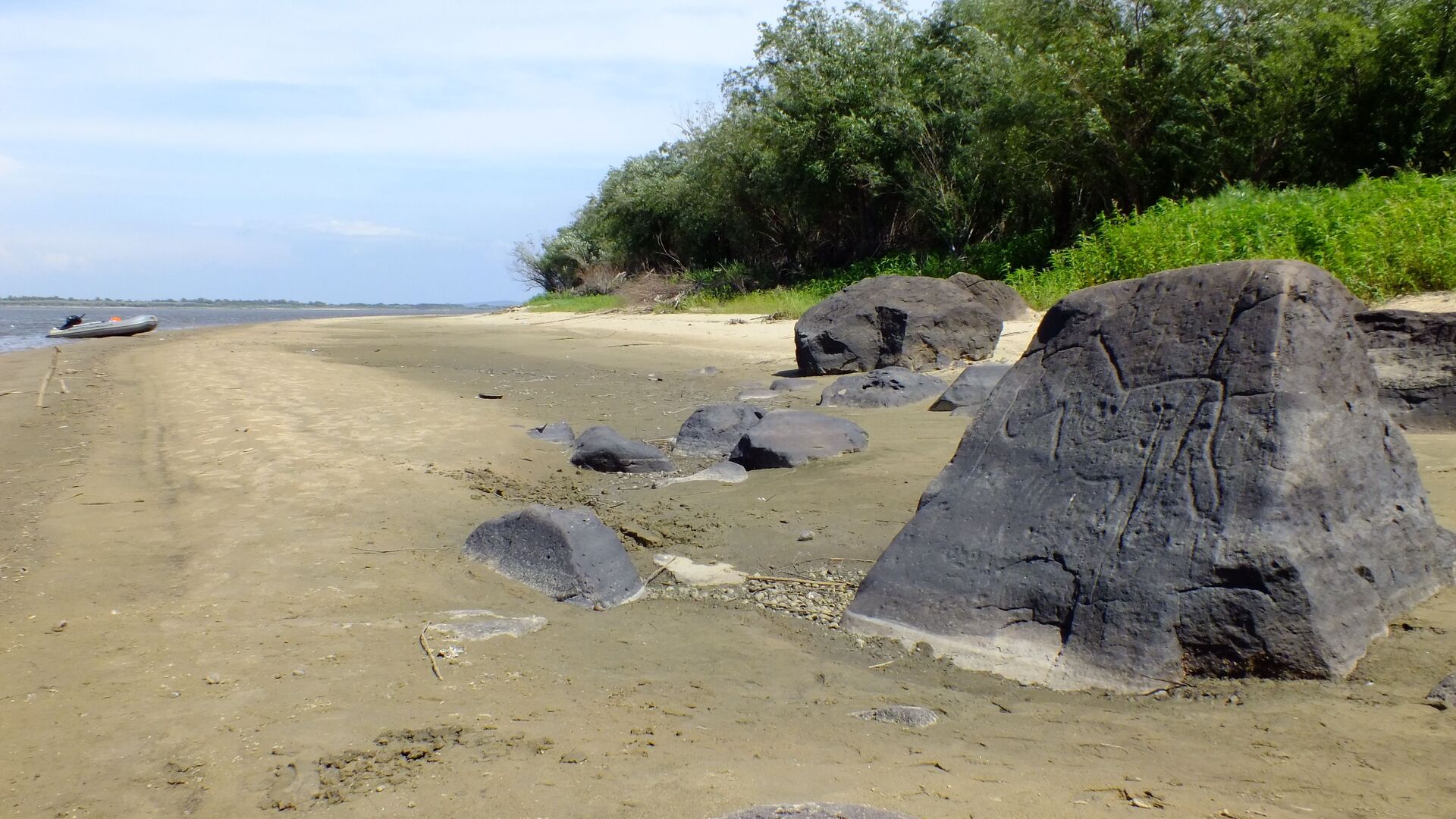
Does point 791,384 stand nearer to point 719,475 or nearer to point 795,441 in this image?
point 795,441

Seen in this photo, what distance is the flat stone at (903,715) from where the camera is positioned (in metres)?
2.95

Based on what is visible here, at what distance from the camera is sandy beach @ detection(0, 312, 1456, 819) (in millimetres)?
2479

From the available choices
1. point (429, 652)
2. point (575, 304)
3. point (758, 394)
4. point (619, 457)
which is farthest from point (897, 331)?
point (575, 304)

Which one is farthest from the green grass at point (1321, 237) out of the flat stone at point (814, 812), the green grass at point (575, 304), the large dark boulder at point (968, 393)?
the green grass at point (575, 304)

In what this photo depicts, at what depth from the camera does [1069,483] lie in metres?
3.61

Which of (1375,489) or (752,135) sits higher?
(752,135)

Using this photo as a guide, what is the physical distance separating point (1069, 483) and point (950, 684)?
0.85 meters

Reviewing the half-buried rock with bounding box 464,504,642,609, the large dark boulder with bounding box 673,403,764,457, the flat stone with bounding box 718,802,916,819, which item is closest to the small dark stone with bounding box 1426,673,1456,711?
the flat stone with bounding box 718,802,916,819

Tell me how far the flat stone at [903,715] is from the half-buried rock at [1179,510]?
440 millimetres

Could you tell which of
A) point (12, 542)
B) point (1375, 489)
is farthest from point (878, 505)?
point (12, 542)

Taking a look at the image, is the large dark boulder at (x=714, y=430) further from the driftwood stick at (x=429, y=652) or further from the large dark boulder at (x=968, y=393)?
the driftwood stick at (x=429, y=652)

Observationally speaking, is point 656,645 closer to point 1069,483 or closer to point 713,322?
point 1069,483

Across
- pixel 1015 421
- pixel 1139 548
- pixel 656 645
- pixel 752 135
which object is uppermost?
pixel 752 135

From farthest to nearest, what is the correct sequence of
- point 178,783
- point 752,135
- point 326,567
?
point 752,135
point 326,567
point 178,783
